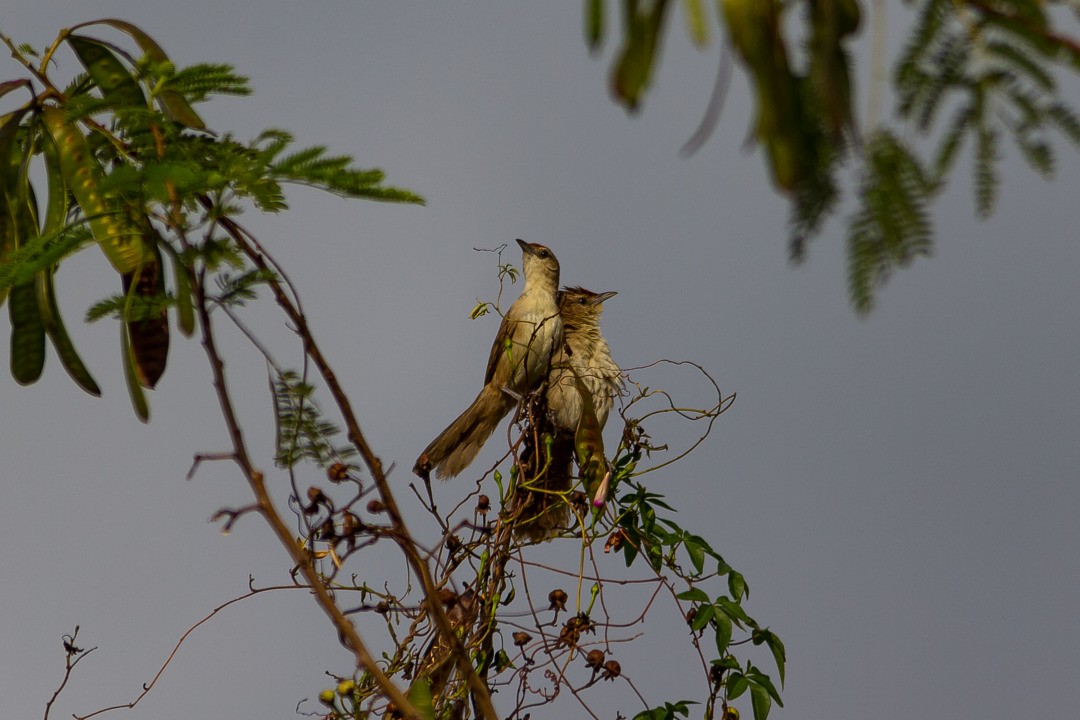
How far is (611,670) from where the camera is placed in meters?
3.25

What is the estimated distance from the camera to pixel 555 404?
5.70 m

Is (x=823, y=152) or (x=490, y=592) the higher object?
(x=490, y=592)

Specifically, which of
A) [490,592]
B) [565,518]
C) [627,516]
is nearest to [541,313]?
[565,518]

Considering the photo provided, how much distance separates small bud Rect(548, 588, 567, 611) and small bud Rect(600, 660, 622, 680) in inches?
8.5

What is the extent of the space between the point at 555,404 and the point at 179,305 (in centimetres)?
314

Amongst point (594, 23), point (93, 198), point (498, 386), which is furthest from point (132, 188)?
point (498, 386)

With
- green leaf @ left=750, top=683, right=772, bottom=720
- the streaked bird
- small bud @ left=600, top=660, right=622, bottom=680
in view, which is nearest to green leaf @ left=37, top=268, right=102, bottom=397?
small bud @ left=600, top=660, right=622, bottom=680

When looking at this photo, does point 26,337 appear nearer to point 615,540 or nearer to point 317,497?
point 317,497

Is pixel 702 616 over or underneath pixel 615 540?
underneath

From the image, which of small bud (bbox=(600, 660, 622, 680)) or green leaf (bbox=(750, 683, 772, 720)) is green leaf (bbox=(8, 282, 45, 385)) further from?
green leaf (bbox=(750, 683, 772, 720))

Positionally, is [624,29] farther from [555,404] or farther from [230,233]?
[555,404]

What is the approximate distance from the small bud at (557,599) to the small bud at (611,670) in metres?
0.22

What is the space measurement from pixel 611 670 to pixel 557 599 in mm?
250

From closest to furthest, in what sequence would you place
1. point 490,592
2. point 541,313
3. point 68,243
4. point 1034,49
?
point 1034,49 < point 68,243 < point 490,592 < point 541,313
